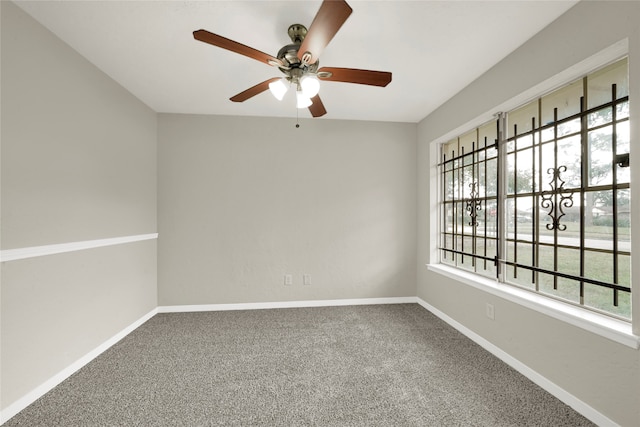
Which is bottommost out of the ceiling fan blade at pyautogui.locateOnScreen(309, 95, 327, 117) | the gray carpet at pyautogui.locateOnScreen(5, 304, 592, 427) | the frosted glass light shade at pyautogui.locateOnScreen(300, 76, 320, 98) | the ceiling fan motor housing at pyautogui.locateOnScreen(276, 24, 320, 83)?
the gray carpet at pyautogui.locateOnScreen(5, 304, 592, 427)

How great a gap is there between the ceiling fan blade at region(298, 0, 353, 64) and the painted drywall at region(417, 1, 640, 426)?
1.47 m

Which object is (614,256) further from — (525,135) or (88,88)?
(88,88)

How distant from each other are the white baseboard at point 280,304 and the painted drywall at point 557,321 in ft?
2.97

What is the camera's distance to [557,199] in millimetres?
1874

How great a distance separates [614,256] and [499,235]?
0.84 metres

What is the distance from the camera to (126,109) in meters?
2.77

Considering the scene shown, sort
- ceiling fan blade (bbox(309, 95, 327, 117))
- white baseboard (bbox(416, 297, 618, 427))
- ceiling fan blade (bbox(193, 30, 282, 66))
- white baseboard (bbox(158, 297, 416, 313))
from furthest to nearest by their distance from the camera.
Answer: white baseboard (bbox(158, 297, 416, 313)) < ceiling fan blade (bbox(309, 95, 327, 117)) < white baseboard (bbox(416, 297, 618, 427)) < ceiling fan blade (bbox(193, 30, 282, 66))

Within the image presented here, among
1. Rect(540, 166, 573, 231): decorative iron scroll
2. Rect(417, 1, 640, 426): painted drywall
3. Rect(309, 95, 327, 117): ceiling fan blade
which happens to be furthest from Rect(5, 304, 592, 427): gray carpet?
Rect(309, 95, 327, 117): ceiling fan blade

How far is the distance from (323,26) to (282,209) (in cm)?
244

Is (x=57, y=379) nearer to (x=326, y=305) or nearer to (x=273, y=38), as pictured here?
(x=326, y=305)

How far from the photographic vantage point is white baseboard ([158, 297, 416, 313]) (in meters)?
3.37

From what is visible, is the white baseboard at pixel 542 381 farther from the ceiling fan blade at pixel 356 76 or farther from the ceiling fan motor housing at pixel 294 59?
the ceiling fan motor housing at pixel 294 59

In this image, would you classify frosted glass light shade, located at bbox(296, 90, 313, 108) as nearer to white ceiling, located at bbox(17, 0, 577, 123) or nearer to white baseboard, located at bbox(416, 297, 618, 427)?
white ceiling, located at bbox(17, 0, 577, 123)

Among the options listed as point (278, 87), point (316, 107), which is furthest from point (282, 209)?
point (278, 87)
